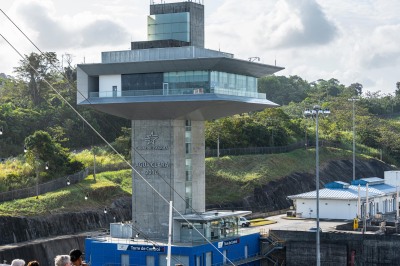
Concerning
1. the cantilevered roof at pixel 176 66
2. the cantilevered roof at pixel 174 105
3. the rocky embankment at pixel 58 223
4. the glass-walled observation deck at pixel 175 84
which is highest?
the cantilevered roof at pixel 176 66

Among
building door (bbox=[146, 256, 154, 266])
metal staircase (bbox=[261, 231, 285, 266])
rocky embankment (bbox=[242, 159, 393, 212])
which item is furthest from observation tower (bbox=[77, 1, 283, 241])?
rocky embankment (bbox=[242, 159, 393, 212])

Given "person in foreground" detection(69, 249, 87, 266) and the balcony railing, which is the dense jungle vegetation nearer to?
the balcony railing

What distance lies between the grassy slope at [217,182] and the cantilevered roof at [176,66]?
593 inches

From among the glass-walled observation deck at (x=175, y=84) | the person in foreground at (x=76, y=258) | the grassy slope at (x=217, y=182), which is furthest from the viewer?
the grassy slope at (x=217, y=182)

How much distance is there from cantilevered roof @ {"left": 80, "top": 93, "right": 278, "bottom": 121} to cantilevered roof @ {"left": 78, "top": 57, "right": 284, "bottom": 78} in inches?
80.5

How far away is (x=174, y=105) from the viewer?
2119 inches

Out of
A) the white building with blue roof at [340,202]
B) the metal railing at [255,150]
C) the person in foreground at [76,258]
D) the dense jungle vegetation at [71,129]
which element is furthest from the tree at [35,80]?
the person in foreground at [76,258]

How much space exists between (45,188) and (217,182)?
22924 mm

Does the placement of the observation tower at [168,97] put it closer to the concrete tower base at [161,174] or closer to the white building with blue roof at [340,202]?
the concrete tower base at [161,174]

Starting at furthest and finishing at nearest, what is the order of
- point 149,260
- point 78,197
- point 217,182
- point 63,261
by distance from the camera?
point 217,182
point 78,197
point 149,260
point 63,261

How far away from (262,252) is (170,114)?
13600 mm

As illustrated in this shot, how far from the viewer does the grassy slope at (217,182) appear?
66.8 metres

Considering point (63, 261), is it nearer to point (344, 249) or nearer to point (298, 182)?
point (344, 249)

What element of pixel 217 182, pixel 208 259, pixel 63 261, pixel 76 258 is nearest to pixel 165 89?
pixel 208 259
